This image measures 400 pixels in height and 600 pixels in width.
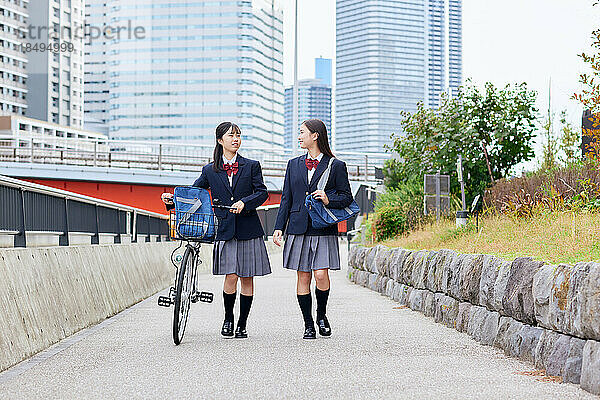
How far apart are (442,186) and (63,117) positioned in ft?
499

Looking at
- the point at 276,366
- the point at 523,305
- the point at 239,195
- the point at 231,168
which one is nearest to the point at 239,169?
the point at 231,168

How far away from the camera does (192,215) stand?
8.34m

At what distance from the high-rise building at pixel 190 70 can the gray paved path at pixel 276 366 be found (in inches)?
6514

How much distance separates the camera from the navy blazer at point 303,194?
8852 millimetres

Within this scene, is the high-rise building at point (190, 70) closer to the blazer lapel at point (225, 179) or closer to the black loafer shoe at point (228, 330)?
the blazer lapel at point (225, 179)

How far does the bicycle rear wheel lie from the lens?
8.25m

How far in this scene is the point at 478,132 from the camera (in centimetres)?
2053

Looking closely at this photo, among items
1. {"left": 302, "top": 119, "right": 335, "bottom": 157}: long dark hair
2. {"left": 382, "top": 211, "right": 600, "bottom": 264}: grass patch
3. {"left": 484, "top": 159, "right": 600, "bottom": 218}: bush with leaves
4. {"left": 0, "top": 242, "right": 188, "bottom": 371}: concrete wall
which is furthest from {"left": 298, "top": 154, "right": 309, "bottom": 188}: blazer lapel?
{"left": 484, "top": 159, "right": 600, "bottom": 218}: bush with leaves

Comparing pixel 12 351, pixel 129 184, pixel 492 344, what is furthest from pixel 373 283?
pixel 129 184

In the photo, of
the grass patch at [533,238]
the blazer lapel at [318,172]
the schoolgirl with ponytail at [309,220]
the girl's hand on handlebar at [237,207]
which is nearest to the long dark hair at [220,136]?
the girl's hand on handlebar at [237,207]

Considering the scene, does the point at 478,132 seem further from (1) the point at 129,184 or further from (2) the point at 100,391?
(1) the point at 129,184

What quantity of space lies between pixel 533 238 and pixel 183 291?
3.92m

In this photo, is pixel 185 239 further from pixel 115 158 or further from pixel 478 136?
pixel 115 158

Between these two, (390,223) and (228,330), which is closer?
(228,330)
